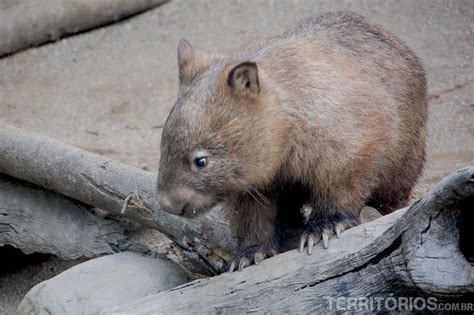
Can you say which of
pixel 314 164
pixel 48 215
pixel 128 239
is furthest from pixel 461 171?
pixel 48 215

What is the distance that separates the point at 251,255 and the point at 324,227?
551mm

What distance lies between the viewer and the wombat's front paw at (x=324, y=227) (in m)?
4.30

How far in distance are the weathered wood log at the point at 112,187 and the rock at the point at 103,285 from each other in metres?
0.20

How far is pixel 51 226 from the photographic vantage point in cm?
595

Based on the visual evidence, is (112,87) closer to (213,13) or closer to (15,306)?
(213,13)

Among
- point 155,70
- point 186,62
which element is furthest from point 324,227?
point 155,70

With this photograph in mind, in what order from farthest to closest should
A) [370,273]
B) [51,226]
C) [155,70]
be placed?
[155,70]
[51,226]
[370,273]

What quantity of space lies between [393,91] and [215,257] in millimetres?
1401

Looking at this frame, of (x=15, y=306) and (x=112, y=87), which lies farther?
(x=112, y=87)

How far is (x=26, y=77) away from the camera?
31.1 ft

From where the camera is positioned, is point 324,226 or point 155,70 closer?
point 324,226

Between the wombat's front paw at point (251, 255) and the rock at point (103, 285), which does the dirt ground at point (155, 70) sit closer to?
the rock at point (103, 285)

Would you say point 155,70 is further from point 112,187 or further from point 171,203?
point 171,203

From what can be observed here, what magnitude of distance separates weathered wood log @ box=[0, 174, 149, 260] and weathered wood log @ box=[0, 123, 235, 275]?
6.7 inches
